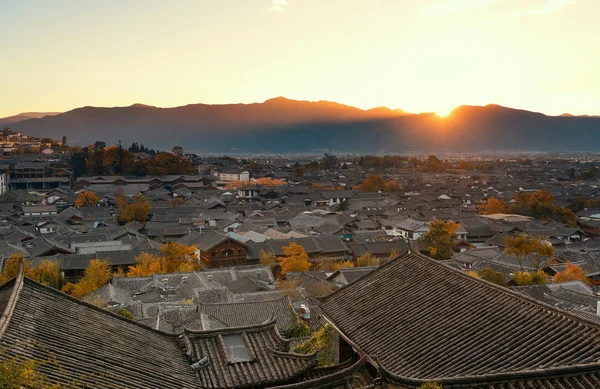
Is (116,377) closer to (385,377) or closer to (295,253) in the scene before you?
(385,377)

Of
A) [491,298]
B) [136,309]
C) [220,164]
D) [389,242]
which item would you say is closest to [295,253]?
[389,242]

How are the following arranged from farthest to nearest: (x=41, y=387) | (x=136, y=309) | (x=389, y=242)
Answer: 1. (x=389, y=242)
2. (x=136, y=309)
3. (x=41, y=387)

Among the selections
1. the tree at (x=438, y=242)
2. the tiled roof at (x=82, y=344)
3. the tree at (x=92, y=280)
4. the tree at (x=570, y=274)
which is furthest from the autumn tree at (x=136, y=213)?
the tiled roof at (x=82, y=344)

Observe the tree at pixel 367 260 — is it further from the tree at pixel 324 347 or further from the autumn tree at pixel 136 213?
the autumn tree at pixel 136 213

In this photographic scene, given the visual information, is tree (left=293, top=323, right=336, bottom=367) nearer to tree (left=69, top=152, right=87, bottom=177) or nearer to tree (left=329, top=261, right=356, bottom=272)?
tree (left=329, top=261, right=356, bottom=272)

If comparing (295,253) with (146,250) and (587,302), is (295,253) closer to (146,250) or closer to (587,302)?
(146,250)

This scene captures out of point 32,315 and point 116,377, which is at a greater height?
point 32,315

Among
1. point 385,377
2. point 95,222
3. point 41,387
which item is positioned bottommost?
point 95,222

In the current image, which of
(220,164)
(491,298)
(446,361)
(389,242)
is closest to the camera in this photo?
(446,361)

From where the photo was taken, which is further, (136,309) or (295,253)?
(295,253)
